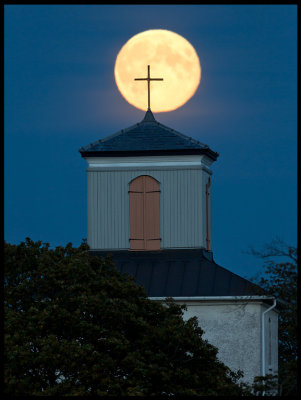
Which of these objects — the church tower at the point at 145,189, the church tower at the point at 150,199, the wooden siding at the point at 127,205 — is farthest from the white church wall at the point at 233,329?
the wooden siding at the point at 127,205

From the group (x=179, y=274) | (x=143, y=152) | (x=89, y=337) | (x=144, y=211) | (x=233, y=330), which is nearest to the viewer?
(x=89, y=337)

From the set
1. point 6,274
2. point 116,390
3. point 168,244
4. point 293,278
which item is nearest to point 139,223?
point 168,244

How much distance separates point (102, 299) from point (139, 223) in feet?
34.4

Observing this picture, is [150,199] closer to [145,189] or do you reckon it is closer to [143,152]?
[145,189]

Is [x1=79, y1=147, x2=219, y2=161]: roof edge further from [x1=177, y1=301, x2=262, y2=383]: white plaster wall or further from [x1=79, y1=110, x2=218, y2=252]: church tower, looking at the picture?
[x1=177, y1=301, x2=262, y2=383]: white plaster wall

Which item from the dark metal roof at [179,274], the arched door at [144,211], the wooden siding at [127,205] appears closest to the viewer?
the dark metal roof at [179,274]

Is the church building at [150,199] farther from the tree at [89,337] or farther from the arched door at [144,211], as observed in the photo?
the tree at [89,337]

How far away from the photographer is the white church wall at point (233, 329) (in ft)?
102

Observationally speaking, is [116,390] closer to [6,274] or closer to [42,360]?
→ [42,360]

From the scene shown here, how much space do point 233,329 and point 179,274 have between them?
2517 millimetres

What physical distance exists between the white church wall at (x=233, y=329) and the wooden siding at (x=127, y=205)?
3.54 m

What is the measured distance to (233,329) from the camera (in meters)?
31.4

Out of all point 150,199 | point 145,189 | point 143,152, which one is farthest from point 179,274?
point 143,152

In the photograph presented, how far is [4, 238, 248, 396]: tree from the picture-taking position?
2325 centimetres
